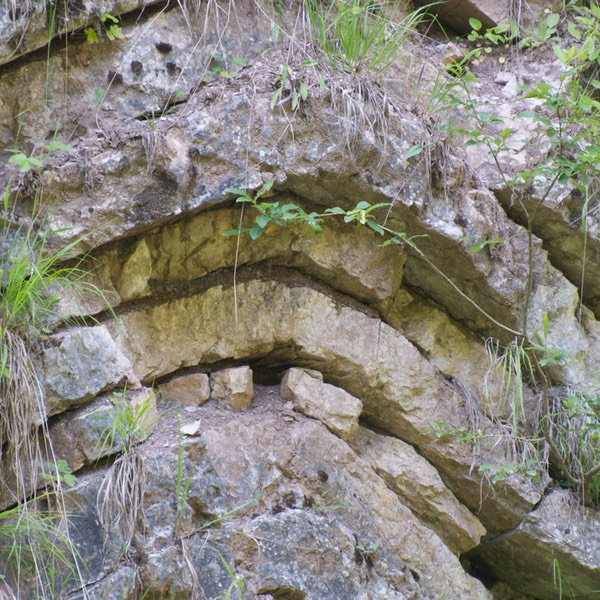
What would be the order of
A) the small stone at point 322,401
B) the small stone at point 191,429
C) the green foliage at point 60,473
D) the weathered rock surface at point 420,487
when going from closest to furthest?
the green foliage at point 60,473 → the small stone at point 191,429 → the small stone at point 322,401 → the weathered rock surface at point 420,487

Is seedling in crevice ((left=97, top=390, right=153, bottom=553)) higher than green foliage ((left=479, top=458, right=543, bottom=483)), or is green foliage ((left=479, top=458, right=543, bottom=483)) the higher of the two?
seedling in crevice ((left=97, top=390, right=153, bottom=553))

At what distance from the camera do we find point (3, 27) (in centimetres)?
293

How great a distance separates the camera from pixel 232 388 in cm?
323

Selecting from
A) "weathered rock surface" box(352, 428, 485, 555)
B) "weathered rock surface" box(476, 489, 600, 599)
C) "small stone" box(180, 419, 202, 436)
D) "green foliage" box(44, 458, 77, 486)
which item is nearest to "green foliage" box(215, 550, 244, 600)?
"small stone" box(180, 419, 202, 436)

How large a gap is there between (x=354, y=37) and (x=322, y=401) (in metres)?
1.57

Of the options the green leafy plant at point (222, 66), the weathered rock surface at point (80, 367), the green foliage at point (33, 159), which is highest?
the green leafy plant at point (222, 66)

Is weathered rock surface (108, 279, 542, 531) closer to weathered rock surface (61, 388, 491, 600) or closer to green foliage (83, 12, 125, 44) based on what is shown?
weathered rock surface (61, 388, 491, 600)

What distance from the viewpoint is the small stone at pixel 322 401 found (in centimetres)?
329

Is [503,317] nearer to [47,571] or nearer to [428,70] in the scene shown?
[428,70]

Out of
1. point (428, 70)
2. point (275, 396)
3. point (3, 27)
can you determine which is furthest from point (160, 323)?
point (428, 70)

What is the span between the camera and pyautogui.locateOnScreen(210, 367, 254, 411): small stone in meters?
3.23

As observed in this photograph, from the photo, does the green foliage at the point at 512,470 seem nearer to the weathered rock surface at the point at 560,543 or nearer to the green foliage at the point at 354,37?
the weathered rock surface at the point at 560,543

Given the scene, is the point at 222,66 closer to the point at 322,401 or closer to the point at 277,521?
the point at 322,401

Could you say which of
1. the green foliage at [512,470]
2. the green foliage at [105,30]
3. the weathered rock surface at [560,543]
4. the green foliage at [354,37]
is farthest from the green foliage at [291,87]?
the weathered rock surface at [560,543]
